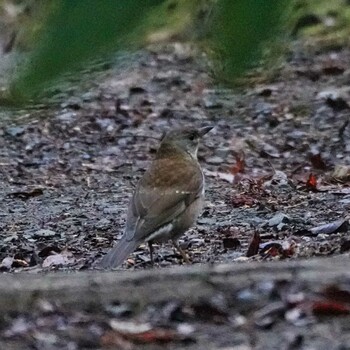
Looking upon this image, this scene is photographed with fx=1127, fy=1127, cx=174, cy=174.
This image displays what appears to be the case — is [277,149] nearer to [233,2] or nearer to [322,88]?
[322,88]

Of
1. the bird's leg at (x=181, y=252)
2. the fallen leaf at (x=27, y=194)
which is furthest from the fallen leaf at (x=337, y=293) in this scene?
the fallen leaf at (x=27, y=194)

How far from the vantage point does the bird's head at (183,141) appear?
723cm

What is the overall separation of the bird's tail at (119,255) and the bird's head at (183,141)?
4.91ft

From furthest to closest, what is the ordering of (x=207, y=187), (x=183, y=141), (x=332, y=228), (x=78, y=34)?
(x=207, y=187) → (x=183, y=141) → (x=332, y=228) → (x=78, y=34)

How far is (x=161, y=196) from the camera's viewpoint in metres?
6.17

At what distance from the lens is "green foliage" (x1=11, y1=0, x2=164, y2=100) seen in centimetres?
110

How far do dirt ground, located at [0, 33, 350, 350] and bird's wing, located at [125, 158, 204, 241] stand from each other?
34 cm

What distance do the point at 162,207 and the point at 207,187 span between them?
2832 mm

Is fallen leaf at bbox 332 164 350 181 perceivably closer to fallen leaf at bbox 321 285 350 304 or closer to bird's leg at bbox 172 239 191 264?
bird's leg at bbox 172 239 191 264

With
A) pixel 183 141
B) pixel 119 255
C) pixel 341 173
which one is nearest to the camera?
pixel 119 255

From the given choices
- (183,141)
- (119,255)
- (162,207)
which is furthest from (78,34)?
(183,141)

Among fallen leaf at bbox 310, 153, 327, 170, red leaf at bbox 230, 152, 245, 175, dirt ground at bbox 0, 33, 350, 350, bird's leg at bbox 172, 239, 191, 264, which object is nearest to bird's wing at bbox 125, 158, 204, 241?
bird's leg at bbox 172, 239, 191, 264

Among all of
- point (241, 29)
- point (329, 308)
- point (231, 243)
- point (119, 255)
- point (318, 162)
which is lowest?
point (318, 162)

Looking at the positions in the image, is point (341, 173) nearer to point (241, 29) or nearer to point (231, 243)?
point (231, 243)
